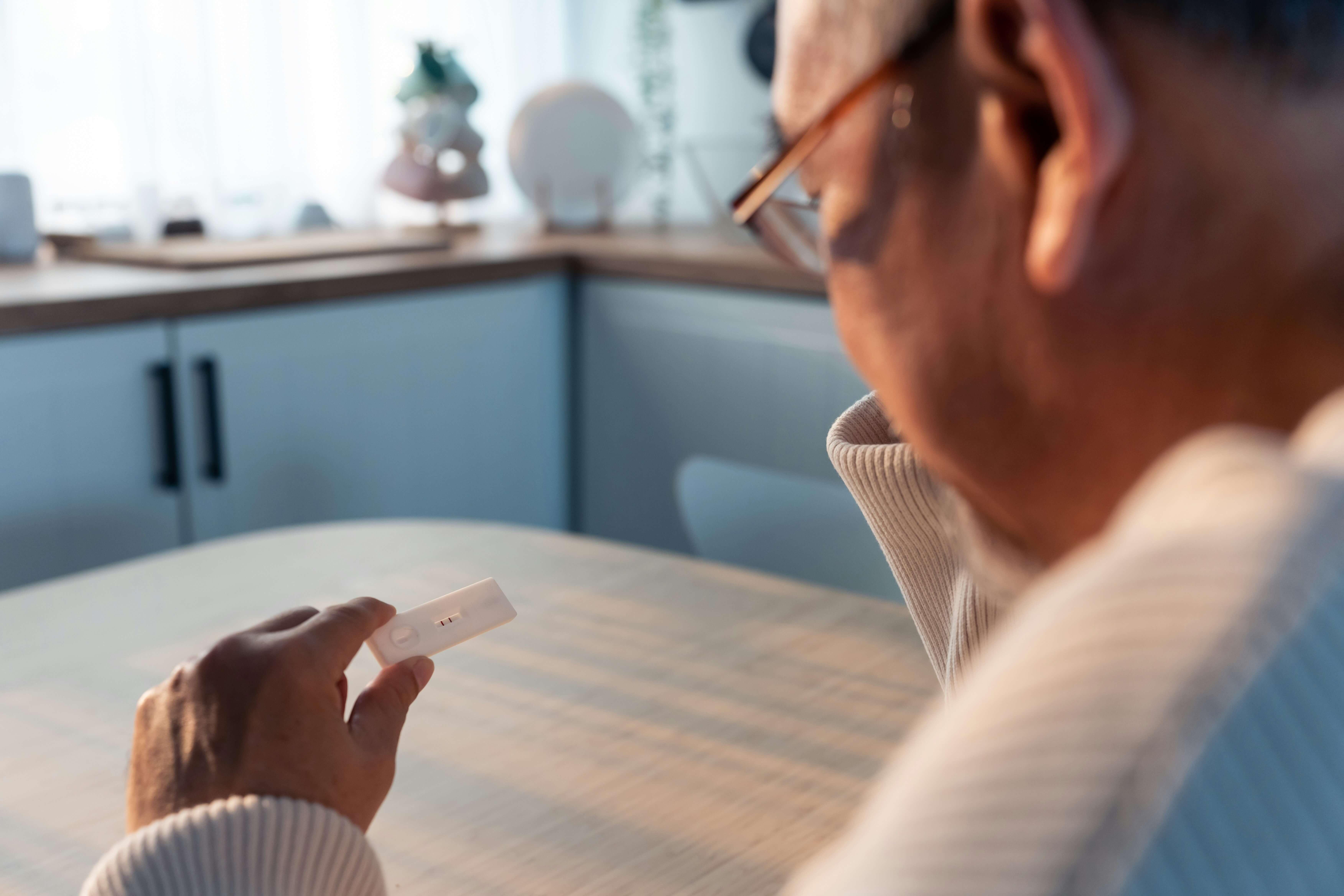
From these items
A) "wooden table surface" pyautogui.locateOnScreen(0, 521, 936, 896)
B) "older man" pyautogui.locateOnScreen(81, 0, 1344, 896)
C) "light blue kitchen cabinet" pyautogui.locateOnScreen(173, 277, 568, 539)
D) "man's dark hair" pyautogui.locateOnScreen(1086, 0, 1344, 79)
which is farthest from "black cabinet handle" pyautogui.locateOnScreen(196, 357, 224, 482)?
"man's dark hair" pyautogui.locateOnScreen(1086, 0, 1344, 79)

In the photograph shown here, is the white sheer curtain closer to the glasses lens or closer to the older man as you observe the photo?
the glasses lens

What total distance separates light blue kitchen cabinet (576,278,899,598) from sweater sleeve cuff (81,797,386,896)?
126 centimetres

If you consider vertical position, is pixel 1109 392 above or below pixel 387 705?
above

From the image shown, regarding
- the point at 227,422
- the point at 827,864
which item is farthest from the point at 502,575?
the point at 227,422

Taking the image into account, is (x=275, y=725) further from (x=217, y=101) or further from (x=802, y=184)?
(x=217, y=101)

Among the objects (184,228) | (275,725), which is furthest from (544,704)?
(184,228)

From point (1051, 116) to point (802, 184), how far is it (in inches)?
3.7

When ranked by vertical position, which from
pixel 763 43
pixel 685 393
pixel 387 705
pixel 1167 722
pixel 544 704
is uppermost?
pixel 763 43

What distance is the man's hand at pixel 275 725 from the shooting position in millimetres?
500

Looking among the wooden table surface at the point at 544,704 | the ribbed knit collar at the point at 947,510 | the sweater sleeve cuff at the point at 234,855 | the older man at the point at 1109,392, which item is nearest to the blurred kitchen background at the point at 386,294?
the wooden table surface at the point at 544,704

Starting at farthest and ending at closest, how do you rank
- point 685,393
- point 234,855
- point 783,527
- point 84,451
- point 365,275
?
point 685,393 → point 365,275 → point 84,451 → point 783,527 → point 234,855

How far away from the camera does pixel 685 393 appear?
7.28 feet

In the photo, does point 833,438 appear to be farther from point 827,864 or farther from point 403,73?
point 403,73

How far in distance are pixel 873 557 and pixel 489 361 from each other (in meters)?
1.15
